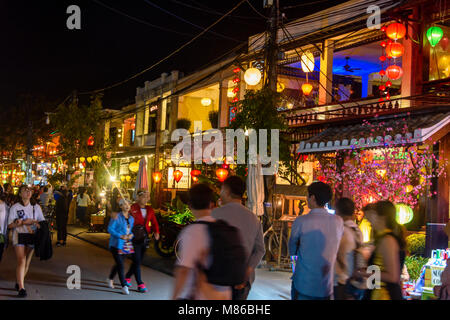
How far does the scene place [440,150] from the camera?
39.2 feet

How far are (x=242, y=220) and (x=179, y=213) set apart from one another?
31.6 feet

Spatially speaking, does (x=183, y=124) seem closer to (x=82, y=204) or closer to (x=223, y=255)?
(x=82, y=204)

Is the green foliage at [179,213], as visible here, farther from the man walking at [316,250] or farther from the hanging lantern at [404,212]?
the man walking at [316,250]

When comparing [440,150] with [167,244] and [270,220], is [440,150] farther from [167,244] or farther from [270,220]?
[167,244]

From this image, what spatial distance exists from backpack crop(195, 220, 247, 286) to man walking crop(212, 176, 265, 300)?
4.60 ft

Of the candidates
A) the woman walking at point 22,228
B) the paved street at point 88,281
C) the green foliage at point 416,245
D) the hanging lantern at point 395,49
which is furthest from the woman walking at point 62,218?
the hanging lantern at point 395,49

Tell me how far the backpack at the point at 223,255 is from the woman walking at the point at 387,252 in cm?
179

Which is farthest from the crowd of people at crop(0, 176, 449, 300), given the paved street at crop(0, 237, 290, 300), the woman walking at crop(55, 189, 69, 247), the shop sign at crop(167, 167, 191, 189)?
the shop sign at crop(167, 167, 191, 189)

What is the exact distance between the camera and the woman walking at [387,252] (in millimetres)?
4816

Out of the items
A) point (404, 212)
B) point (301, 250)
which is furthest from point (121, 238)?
point (404, 212)

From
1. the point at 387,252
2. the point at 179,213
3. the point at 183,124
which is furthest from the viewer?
the point at 183,124

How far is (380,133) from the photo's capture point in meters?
12.2

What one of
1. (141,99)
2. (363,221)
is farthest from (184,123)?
(363,221)

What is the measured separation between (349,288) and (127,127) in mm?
36044
